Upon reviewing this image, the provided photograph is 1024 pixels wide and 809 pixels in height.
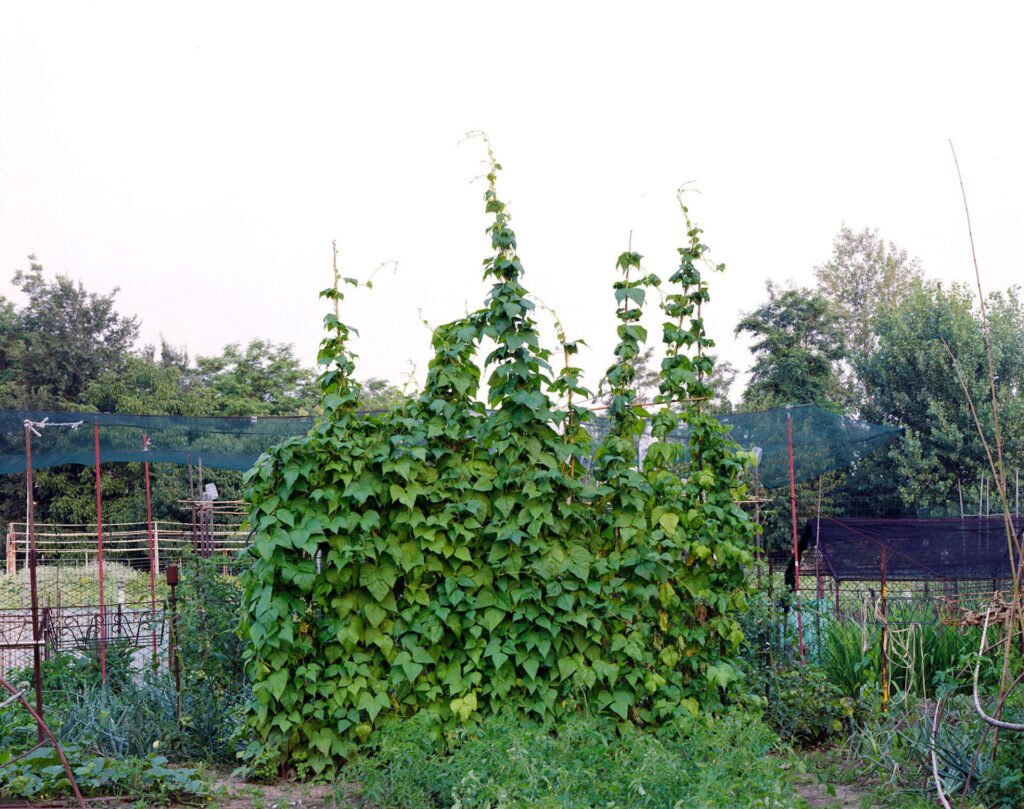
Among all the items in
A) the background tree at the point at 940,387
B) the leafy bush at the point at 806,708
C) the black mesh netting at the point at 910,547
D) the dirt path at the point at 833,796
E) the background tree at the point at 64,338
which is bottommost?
the dirt path at the point at 833,796

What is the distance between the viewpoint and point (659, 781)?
3309 millimetres

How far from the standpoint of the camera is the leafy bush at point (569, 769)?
317 cm

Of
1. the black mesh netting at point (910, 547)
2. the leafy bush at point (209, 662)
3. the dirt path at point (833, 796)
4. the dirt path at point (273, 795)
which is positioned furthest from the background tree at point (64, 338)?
the dirt path at point (833, 796)

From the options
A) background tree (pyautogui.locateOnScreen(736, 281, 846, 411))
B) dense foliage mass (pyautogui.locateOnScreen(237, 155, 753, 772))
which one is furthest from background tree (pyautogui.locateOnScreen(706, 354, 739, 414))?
dense foliage mass (pyautogui.locateOnScreen(237, 155, 753, 772))

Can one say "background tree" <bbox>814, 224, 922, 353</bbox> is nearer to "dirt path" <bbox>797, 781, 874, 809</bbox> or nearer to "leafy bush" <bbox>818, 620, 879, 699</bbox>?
"leafy bush" <bbox>818, 620, 879, 699</bbox>

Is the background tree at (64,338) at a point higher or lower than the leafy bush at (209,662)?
higher

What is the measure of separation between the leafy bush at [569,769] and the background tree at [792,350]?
19.9 m

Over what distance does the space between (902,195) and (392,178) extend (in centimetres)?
1718

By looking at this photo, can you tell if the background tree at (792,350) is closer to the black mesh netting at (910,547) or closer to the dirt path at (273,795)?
the black mesh netting at (910,547)

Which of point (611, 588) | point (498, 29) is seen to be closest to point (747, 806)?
point (611, 588)

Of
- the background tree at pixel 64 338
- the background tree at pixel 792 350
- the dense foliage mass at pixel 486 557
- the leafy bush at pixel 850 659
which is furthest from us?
the background tree at pixel 64 338

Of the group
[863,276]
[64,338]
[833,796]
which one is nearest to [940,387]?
[863,276]

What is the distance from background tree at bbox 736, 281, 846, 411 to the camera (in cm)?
2339

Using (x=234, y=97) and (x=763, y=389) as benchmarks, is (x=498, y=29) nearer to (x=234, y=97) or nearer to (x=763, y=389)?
(x=234, y=97)
